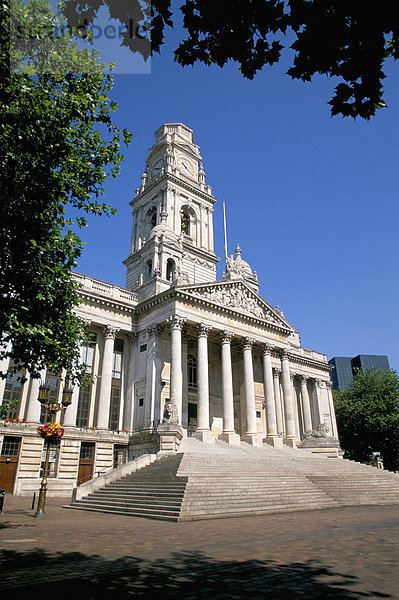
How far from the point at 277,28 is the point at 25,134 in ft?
30.1

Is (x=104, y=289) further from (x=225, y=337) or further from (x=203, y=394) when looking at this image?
(x=203, y=394)

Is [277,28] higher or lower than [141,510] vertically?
higher

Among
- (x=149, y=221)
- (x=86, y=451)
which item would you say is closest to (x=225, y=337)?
(x=86, y=451)

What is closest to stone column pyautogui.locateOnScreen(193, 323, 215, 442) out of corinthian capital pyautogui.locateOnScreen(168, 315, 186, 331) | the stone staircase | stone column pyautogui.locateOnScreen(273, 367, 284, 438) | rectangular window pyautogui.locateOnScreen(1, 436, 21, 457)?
the stone staircase

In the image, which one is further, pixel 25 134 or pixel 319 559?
pixel 25 134

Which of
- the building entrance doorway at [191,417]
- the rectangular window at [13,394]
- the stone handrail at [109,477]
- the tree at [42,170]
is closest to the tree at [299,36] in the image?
the tree at [42,170]

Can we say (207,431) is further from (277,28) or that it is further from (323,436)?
(277,28)

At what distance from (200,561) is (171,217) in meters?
43.0

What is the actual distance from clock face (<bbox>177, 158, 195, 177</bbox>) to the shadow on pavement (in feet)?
166

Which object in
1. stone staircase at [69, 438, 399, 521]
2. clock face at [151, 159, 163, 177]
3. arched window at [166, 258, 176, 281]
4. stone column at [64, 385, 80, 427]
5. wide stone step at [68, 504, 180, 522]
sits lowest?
wide stone step at [68, 504, 180, 522]

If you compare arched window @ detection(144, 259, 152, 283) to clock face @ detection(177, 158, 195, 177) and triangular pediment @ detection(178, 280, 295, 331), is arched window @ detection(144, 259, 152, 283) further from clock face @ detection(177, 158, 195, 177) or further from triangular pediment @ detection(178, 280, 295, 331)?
clock face @ detection(177, 158, 195, 177)

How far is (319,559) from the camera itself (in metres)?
8.39

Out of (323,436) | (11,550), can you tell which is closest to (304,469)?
(323,436)

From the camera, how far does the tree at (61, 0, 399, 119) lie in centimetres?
558
